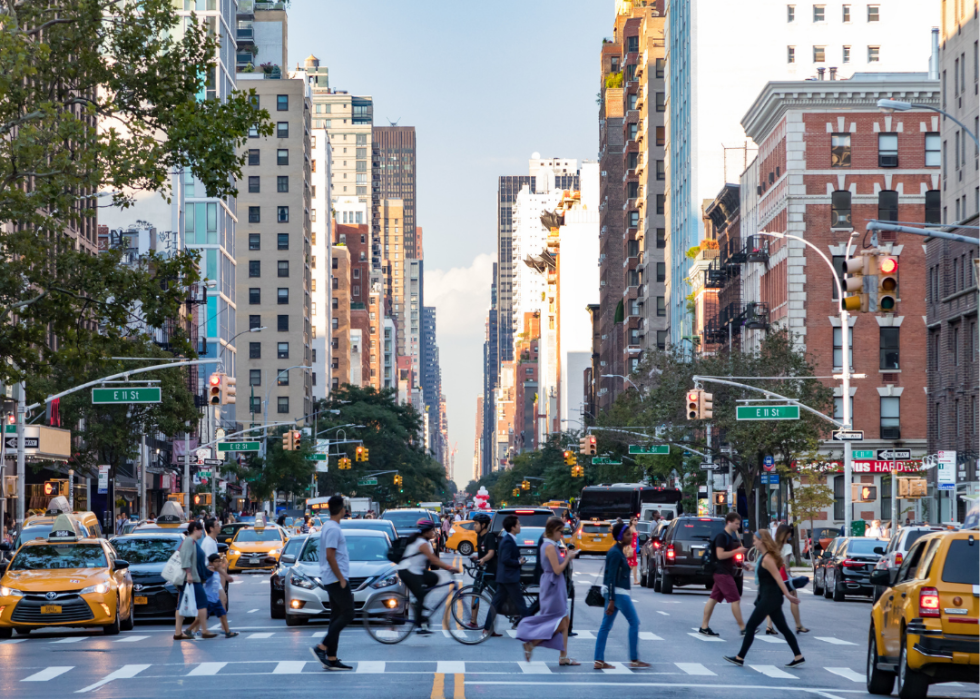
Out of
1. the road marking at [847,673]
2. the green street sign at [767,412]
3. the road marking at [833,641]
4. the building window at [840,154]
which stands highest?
the building window at [840,154]

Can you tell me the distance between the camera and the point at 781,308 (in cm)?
7638

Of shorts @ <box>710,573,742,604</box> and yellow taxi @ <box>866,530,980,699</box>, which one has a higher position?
yellow taxi @ <box>866,530,980,699</box>

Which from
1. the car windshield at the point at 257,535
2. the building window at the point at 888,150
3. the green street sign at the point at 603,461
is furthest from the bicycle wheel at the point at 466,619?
the green street sign at the point at 603,461

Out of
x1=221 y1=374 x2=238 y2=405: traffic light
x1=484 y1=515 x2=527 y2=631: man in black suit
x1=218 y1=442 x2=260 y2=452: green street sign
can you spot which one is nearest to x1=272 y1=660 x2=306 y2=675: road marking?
x1=484 y1=515 x2=527 y2=631: man in black suit

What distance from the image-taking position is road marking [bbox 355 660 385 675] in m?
17.7

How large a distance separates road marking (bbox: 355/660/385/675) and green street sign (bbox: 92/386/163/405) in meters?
25.3

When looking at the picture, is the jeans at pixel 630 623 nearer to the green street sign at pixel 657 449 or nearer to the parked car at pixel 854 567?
the parked car at pixel 854 567

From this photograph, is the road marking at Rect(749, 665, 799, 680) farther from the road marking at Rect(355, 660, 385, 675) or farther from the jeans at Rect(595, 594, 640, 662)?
the road marking at Rect(355, 660, 385, 675)

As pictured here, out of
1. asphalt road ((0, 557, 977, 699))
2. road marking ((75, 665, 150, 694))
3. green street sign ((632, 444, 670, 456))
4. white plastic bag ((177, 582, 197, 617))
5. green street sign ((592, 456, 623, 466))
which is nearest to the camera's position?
asphalt road ((0, 557, 977, 699))

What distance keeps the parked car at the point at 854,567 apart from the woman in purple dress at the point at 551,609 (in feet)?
61.5

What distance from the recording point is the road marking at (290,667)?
57.9ft

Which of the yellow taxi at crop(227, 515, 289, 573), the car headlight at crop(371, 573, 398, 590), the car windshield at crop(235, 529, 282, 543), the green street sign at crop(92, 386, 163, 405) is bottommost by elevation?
the yellow taxi at crop(227, 515, 289, 573)

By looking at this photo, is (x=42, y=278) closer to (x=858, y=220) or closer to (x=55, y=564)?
(x=55, y=564)

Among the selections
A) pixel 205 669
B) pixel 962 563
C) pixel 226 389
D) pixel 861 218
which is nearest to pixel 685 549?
pixel 226 389
